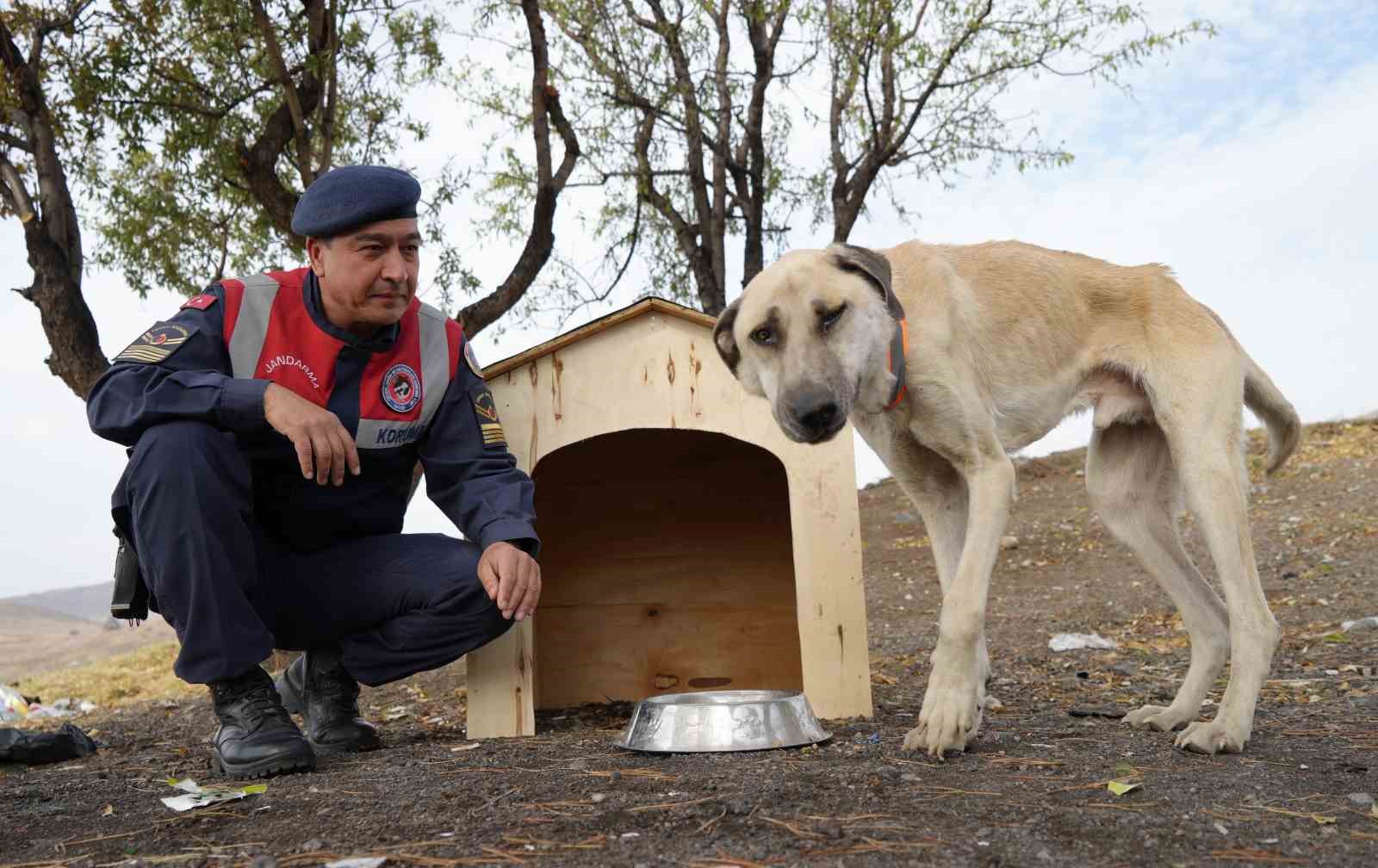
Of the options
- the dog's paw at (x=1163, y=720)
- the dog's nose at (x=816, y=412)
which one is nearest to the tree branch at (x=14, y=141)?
the dog's nose at (x=816, y=412)

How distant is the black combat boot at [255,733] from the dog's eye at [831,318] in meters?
1.98

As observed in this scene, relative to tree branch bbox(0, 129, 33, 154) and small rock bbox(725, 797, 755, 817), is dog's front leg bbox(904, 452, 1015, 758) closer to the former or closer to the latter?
small rock bbox(725, 797, 755, 817)

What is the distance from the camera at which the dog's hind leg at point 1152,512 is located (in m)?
3.83

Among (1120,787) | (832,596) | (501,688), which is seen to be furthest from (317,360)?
(1120,787)

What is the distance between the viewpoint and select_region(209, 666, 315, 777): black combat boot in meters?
3.13

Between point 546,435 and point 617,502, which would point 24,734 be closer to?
point 546,435

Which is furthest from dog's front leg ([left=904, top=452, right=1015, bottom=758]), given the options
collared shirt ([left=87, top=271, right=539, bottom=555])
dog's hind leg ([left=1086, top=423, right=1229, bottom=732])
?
collared shirt ([left=87, top=271, right=539, bottom=555])

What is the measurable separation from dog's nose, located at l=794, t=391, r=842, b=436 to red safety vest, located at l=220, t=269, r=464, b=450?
4.71ft

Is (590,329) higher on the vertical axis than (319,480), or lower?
higher

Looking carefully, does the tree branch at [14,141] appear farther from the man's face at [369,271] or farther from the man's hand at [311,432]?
the man's hand at [311,432]

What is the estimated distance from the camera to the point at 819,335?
3.20 m

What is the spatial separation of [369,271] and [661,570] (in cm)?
237

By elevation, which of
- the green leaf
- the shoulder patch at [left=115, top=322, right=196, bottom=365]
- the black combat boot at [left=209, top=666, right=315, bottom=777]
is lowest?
the green leaf

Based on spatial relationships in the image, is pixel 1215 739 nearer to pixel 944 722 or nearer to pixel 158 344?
pixel 944 722
